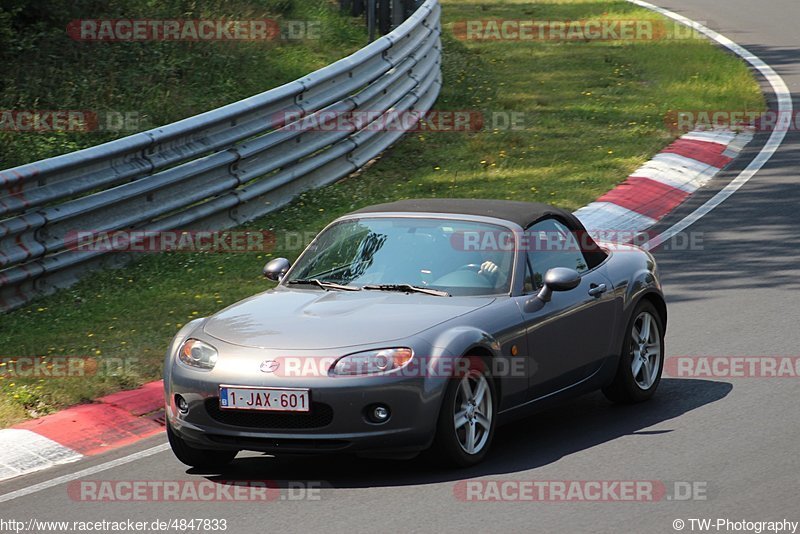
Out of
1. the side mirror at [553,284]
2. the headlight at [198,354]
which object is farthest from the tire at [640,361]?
the headlight at [198,354]

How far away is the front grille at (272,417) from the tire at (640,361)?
7.72 feet

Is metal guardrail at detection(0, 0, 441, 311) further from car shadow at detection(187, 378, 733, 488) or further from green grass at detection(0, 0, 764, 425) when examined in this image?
car shadow at detection(187, 378, 733, 488)

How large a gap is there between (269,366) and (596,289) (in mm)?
2393

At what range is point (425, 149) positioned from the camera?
16.5 metres

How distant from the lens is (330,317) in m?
7.31

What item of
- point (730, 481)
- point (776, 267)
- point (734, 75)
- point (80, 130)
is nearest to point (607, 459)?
point (730, 481)

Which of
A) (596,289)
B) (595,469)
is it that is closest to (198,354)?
(595,469)

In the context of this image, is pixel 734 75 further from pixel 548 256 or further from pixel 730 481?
pixel 730 481

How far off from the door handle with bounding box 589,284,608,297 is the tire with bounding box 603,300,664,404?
0.34 m

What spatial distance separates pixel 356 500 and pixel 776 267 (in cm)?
641

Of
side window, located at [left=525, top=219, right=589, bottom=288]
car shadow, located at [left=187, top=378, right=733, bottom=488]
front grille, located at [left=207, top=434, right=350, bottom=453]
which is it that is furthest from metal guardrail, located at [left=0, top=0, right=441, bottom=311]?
side window, located at [left=525, top=219, right=589, bottom=288]

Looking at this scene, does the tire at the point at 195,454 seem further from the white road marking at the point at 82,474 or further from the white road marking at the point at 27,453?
the white road marking at the point at 27,453

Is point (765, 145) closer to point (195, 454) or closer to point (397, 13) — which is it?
point (397, 13)

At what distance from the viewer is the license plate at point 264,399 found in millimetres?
6812
